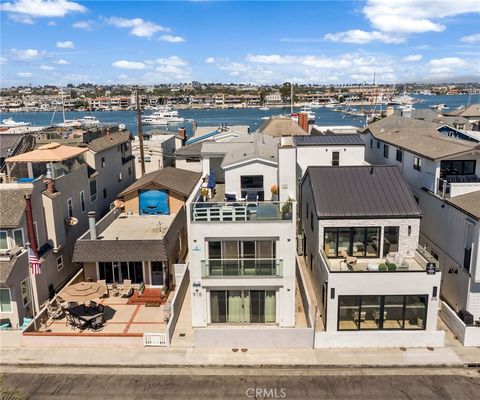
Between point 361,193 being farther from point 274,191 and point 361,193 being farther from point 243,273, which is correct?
point 243,273

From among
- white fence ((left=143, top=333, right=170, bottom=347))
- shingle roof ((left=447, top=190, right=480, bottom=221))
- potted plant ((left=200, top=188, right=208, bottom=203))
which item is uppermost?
potted plant ((left=200, top=188, right=208, bottom=203))

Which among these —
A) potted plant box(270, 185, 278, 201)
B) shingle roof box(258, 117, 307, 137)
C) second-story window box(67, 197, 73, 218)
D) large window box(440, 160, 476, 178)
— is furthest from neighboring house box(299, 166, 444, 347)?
shingle roof box(258, 117, 307, 137)

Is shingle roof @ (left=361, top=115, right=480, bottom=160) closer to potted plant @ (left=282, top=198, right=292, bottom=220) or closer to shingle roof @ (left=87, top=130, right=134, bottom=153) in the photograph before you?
potted plant @ (left=282, top=198, right=292, bottom=220)

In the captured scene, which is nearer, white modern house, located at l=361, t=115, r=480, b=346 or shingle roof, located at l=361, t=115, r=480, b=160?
white modern house, located at l=361, t=115, r=480, b=346

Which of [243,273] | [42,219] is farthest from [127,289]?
[243,273]

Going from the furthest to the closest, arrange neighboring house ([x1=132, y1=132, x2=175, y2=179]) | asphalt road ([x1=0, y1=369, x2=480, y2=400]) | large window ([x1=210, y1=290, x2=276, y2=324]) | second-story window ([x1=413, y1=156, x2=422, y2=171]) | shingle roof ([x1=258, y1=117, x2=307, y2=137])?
shingle roof ([x1=258, y1=117, x2=307, y2=137]) < neighboring house ([x1=132, y1=132, x2=175, y2=179]) < second-story window ([x1=413, y1=156, x2=422, y2=171]) < large window ([x1=210, y1=290, x2=276, y2=324]) < asphalt road ([x1=0, y1=369, x2=480, y2=400])

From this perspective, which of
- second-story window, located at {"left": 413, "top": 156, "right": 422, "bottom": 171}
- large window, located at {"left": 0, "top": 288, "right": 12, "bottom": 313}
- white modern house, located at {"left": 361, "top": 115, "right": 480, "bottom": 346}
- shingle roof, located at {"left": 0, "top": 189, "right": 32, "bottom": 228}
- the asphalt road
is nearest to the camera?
the asphalt road
